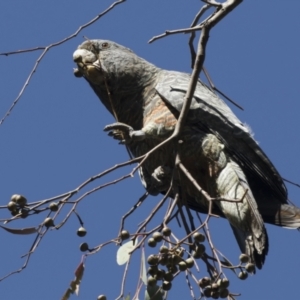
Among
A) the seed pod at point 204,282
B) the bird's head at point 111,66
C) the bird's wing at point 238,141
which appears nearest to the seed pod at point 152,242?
the seed pod at point 204,282

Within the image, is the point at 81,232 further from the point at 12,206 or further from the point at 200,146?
the point at 200,146

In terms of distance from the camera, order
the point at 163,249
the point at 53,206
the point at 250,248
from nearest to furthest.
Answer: the point at 163,249 < the point at 53,206 < the point at 250,248

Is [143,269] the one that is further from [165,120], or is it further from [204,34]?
[165,120]

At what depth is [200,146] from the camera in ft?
16.7

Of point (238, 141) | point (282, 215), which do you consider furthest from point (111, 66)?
point (282, 215)

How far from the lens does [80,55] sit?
5.27m

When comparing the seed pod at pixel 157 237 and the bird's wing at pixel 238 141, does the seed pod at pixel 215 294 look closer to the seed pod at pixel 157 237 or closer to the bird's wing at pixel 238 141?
the seed pod at pixel 157 237

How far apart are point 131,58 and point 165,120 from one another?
670 millimetres

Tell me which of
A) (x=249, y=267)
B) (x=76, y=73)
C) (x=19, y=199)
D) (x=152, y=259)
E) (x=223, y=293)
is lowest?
(x=223, y=293)

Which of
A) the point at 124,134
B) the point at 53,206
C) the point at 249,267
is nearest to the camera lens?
the point at 53,206

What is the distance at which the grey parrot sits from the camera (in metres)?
4.90

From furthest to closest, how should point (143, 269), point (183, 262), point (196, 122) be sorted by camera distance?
point (196, 122) < point (143, 269) < point (183, 262)

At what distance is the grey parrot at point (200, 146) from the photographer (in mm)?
4898

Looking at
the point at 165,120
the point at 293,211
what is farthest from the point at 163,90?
the point at 293,211
